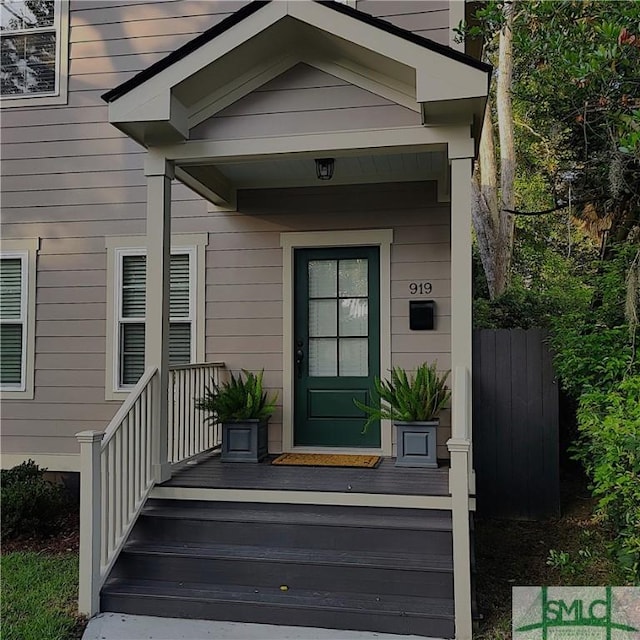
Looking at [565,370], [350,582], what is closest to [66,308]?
[350,582]

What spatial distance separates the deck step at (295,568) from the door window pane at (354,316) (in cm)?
239

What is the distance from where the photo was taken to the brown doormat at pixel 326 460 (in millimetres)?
5160

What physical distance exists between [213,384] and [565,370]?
2863 millimetres

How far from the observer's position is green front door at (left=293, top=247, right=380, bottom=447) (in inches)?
230

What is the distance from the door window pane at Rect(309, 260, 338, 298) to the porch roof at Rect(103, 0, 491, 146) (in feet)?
6.31

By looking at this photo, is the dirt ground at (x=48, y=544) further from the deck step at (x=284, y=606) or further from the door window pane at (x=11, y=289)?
the door window pane at (x=11, y=289)

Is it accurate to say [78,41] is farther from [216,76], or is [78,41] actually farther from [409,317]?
[409,317]

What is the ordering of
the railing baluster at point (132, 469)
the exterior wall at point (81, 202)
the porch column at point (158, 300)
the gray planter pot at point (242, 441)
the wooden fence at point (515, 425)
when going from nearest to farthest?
1. the railing baluster at point (132, 469)
2. the porch column at point (158, 300)
3. the gray planter pot at point (242, 441)
4. the wooden fence at point (515, 425)
5. the exterior wall at point (81, 202)

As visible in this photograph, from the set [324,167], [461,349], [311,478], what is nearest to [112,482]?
[311,478]

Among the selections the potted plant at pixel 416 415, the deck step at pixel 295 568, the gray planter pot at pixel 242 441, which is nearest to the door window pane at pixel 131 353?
the gray planter pot at pixel 242 441

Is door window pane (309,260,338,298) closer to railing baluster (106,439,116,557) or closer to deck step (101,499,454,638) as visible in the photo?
deck step (101,499,454,638)

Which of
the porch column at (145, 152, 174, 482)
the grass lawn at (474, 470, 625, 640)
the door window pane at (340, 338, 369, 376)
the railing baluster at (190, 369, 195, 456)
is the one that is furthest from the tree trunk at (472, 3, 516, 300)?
the porch column at (145, 152, 174, 482)

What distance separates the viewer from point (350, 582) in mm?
3773

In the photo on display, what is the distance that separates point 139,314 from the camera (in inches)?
244
